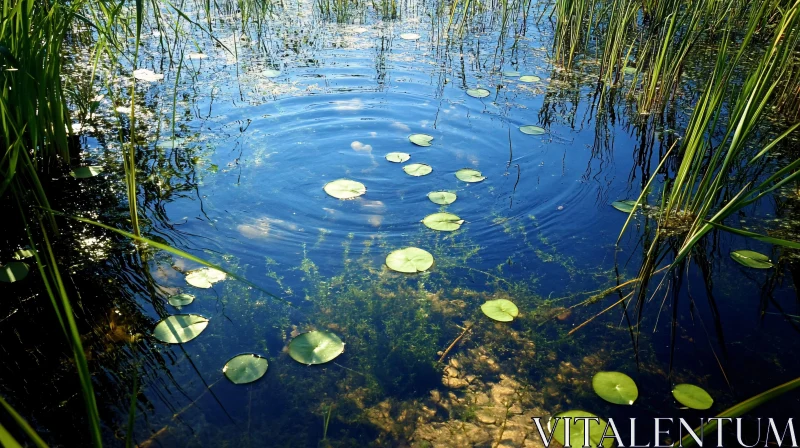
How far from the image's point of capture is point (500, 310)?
2.05 metres

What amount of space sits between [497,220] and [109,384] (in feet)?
5.28

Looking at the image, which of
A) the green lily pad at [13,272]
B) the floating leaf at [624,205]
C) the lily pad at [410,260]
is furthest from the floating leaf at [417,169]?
the green lily pad at [13,272]

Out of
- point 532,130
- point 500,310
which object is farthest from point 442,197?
point 532,130

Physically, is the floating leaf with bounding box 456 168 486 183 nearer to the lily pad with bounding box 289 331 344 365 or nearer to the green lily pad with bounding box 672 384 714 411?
the lily pad with bounding box 289 331 344 365

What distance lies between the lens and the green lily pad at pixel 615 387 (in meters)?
1.73

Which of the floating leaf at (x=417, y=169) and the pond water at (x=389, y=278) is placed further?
the floating leaf at (x=417, y=169)

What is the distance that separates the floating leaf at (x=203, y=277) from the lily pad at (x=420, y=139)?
1.42 m

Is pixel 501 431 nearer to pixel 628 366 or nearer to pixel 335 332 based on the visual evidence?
pixel 628 366

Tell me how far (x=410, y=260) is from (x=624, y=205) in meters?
1.08

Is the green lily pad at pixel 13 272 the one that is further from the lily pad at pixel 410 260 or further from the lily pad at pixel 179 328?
the lily pad at pixel 410 260

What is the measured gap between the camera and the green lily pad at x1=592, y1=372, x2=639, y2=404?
1732mm

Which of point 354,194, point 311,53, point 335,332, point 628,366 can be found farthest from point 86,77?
point 628,366

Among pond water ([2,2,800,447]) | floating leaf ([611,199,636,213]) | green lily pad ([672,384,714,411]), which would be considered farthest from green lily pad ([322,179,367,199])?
green lily pad ([672,384,714,411])

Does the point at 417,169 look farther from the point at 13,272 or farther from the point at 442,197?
the point at 13,272
